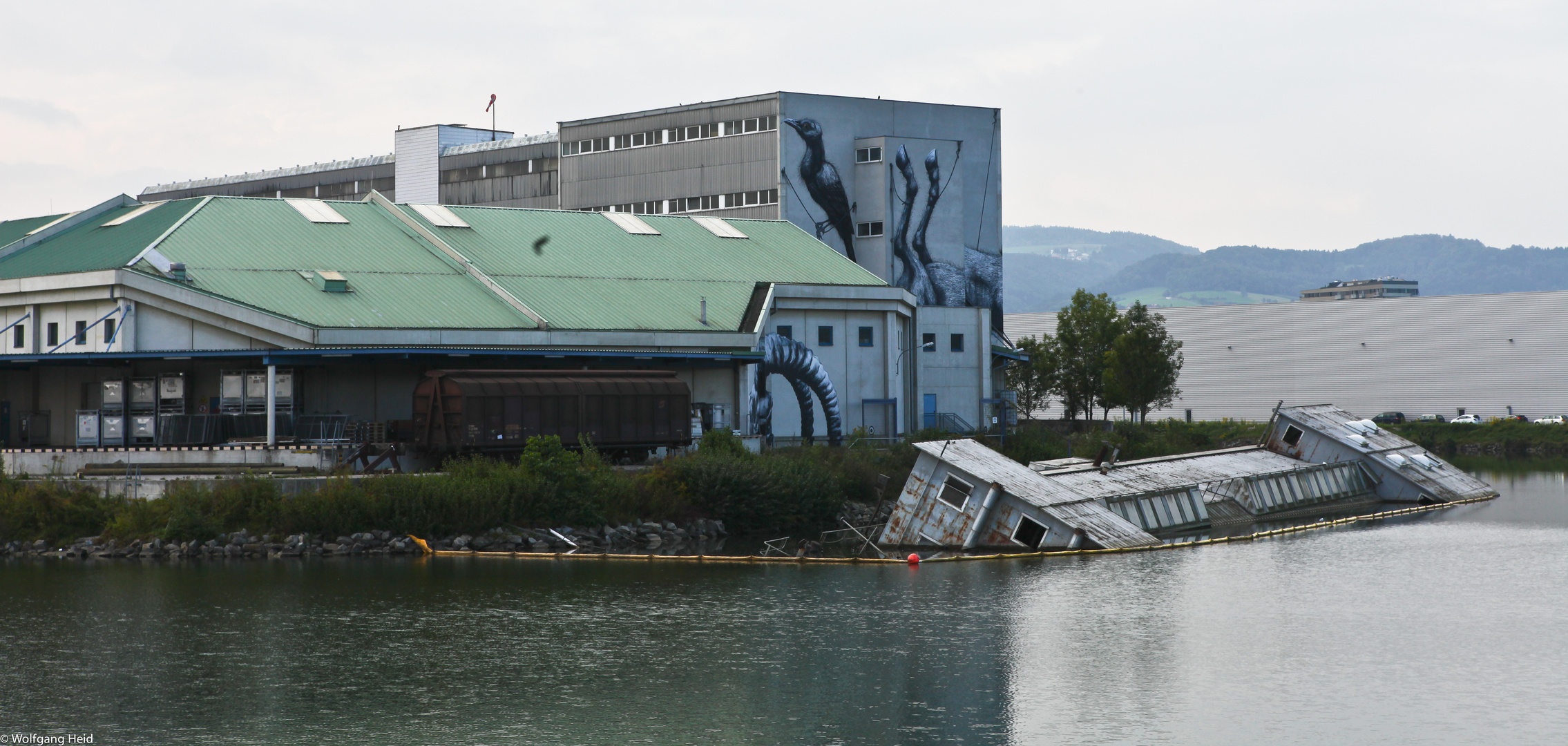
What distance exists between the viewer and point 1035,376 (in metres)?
103

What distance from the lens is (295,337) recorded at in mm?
55844

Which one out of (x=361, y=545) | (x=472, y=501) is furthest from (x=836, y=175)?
(x=361, y=545)

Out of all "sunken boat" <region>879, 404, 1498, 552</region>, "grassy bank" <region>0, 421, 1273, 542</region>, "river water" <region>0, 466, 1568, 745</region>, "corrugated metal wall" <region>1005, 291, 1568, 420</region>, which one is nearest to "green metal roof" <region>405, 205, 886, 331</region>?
"grassy bank" <region>0, 421, 1273, 542</region>

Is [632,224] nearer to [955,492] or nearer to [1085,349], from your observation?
[955,492]

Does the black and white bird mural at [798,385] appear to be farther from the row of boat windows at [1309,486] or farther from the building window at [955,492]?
the row of boat windows at [1309,486]

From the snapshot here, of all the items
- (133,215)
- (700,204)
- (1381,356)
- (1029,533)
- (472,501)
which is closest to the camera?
(1029,533)

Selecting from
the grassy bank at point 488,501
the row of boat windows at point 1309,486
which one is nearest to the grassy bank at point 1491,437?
the row of boat windows at point 1309,486

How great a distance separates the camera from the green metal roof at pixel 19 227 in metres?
73.1

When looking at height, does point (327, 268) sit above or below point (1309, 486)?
above

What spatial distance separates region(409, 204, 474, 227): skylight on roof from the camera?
7131 cm

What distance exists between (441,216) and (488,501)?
24902 mm

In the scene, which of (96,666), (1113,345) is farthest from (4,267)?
(1113,345)

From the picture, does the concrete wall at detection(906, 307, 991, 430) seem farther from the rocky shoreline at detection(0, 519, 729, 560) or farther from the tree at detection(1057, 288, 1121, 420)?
the rocky shoreline at detection(0, 519, 729, 560)

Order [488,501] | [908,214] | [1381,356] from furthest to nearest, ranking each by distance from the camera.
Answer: [1381,356] < [908,214] < [488,501]
